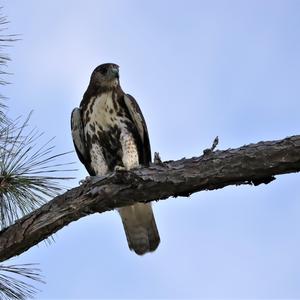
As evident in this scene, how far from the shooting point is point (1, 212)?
4.15 m

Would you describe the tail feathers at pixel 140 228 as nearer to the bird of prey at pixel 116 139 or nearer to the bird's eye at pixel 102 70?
the bird of prey at pixel 116 139

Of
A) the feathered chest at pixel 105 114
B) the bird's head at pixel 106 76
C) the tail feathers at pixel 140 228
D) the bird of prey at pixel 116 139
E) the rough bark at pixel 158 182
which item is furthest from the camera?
the bird's head at pixel 106 76

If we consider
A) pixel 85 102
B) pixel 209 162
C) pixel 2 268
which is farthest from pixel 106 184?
pixel 85 102

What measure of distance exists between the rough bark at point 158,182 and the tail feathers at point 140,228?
1.31 m

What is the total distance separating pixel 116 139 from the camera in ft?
17.6

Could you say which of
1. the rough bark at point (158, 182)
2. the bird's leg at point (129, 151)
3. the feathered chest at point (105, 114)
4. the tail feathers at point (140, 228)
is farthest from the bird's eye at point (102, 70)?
the rough bark at point (158, 182)

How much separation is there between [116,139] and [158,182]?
1.79 metres

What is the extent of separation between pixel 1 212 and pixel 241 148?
5.19ft

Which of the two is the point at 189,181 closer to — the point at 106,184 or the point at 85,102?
the point at 106,184

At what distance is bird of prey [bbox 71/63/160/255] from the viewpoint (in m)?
5.21

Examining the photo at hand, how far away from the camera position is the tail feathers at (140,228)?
5.07 m

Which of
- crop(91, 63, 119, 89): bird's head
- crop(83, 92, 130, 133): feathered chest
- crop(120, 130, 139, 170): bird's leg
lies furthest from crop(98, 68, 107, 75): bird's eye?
crop(120, 130, 139, 170): bird's leg

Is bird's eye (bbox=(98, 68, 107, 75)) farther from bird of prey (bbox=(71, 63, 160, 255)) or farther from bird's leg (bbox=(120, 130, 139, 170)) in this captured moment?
bird's leg (bbox=(120, 130, 139, 170))

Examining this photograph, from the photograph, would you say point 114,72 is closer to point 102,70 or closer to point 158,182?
point 102,70
